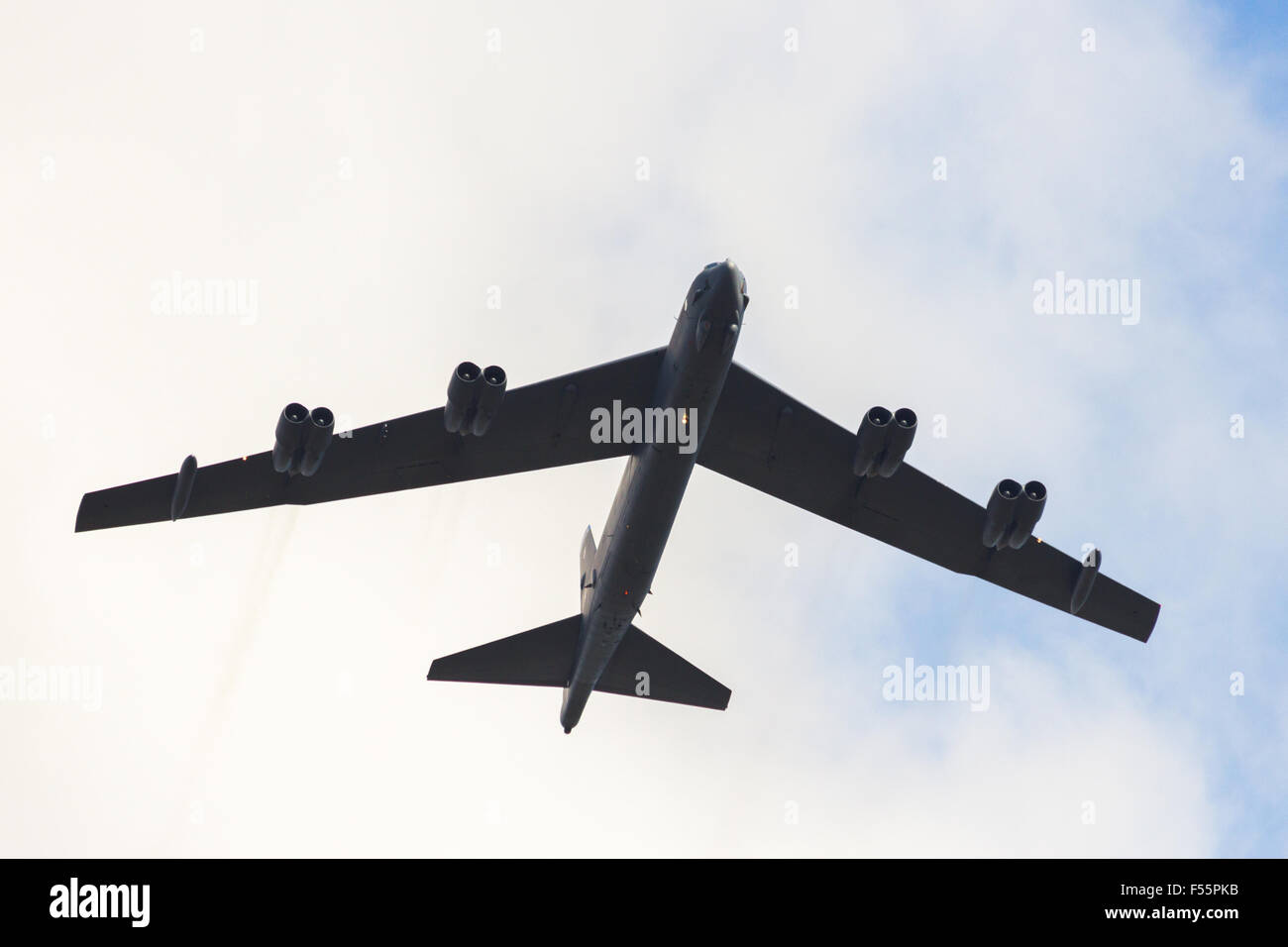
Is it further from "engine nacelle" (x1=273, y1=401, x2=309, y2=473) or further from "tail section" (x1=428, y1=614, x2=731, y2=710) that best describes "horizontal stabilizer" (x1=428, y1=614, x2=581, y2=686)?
"engine nacelle" (x1=273, y1=401, x2=309, y2=473)

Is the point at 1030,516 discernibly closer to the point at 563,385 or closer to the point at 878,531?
the point at 878,531

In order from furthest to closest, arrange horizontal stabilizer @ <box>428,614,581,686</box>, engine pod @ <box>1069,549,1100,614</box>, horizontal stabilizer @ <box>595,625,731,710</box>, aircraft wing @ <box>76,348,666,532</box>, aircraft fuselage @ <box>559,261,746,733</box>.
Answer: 1. horizontal stabilizer @ <box>595,625,731,710</box>
2. horizontal stabilizer @ <box>428,614,581,686</box>
3. engine pod @ <box>1069,549,1100,614</box>
4. aircraft wing @ <box>76,348,666,532</box>
5. aircraft fuselage @ <box>559,261,746,733</box>

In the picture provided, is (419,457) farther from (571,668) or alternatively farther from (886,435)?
(886,435)

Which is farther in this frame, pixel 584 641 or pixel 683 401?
pixel 584 641

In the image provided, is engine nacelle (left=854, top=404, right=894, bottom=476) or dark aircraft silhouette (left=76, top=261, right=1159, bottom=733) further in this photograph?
engine nacelle (left=854, top=404, right=894, bottom=476)

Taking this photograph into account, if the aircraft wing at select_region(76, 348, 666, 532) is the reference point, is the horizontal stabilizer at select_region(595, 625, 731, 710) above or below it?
below

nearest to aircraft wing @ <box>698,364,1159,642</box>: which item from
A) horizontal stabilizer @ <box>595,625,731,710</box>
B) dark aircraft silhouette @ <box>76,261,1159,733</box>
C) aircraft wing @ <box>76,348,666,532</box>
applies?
dark aircraft silhouette @ <box>76,261,1159,733</box>

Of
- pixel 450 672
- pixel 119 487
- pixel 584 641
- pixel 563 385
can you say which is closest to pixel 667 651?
pixel 584 641
